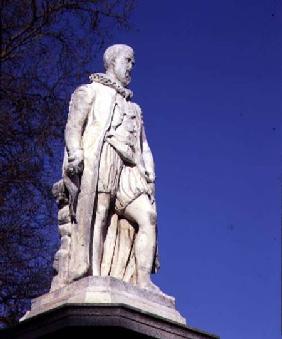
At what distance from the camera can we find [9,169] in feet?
52.0

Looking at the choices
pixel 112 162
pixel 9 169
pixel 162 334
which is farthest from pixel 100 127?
pixel 9 169

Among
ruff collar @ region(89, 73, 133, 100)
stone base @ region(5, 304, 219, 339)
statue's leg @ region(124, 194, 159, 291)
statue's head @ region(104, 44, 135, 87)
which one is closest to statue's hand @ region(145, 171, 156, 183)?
statue's leg @ region(124, 194, 159, 291)

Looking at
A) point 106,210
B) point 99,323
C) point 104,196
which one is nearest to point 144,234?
point 106,210

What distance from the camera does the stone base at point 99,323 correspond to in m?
8.31

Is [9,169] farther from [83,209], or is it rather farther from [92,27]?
[83,209]

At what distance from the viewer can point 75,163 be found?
31.3 feet

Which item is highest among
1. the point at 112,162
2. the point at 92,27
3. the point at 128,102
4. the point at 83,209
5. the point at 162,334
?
the point at 92,27

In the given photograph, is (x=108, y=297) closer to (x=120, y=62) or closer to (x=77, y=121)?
(x=77, y=121)

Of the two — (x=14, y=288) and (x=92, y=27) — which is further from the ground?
A: (x=92, y=27)

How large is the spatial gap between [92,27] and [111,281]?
8377 mm

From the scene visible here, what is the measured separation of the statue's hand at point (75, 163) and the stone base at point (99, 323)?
167 cm

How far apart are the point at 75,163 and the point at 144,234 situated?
109 centimetres

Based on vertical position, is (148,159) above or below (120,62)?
below

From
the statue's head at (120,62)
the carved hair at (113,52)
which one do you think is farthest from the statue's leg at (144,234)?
the carved hair at (113,52)
